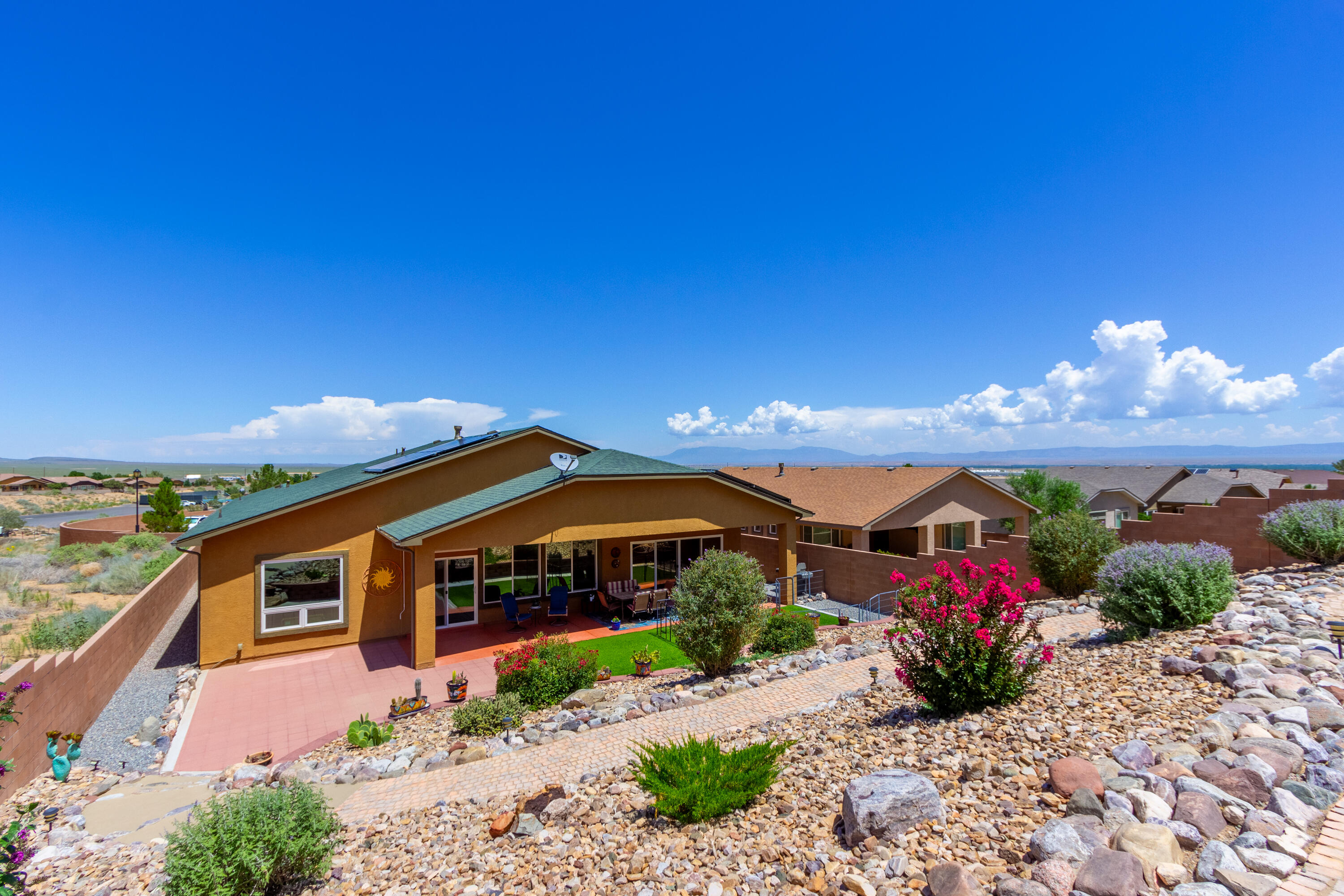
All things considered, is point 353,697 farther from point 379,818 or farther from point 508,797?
point 508,797

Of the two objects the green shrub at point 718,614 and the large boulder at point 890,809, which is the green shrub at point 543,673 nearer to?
the green shrub at point 718,614

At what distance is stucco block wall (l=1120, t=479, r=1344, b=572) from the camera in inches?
546

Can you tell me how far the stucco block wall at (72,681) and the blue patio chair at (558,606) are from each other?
8.89 metres

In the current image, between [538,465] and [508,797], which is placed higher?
[538,465]

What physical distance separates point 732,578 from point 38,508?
8449cm

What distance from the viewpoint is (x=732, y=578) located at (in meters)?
11.2

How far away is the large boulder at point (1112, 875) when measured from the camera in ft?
11.1

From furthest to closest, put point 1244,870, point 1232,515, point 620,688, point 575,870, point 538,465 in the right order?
point 538,465, point 1232,515, point 620,688, point 575,870, point 1244,870

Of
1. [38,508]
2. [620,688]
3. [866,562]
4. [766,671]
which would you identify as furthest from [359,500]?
[38,508]

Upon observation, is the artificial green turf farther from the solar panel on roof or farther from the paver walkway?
the solar panel on roof

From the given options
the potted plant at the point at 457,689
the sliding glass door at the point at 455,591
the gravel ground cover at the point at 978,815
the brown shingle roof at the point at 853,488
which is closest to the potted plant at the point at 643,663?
the potted plant at the point at 457,689

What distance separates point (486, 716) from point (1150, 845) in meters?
8.42

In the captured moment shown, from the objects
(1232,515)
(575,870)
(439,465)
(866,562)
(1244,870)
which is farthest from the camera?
(866,562)

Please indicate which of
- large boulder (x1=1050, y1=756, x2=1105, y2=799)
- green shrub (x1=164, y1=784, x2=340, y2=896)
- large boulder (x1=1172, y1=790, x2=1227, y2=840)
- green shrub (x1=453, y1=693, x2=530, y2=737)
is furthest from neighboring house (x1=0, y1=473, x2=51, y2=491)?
large boulder (x1=1172, y1=790, x2=1227, y2=840)
